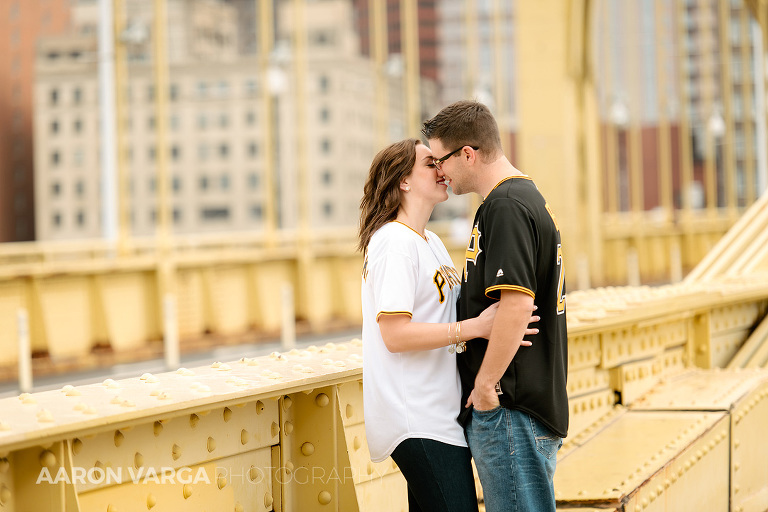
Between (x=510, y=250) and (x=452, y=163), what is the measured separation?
1.22ft

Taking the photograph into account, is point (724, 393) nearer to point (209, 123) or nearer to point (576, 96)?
point (576, 96)

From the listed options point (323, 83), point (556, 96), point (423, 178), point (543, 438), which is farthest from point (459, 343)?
point (323, 83)

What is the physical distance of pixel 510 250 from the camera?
2.69 metres

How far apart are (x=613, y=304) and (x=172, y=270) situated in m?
11.2

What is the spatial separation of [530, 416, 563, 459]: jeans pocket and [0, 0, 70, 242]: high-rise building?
51.3 feet

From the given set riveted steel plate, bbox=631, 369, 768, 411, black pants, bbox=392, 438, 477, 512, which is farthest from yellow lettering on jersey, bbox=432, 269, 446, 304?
riveted steel plate, bbox=631, 369, 768, 411

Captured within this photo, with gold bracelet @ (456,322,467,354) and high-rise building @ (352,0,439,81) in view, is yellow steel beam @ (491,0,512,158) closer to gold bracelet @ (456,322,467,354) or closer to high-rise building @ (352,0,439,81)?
high-rise building @ (352,0,439,81)

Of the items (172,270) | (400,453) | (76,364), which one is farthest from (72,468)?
(172,270)

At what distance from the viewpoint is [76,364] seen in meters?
13.5

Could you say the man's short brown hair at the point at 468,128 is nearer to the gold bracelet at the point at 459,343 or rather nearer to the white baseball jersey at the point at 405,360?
the white baseball jersey at the point at 405,360

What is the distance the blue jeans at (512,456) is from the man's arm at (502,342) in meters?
0.07

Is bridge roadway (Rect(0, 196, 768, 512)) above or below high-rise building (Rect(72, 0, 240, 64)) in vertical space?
below

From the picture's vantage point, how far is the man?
8.99 feet

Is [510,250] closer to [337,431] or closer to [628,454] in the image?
[337,431]
